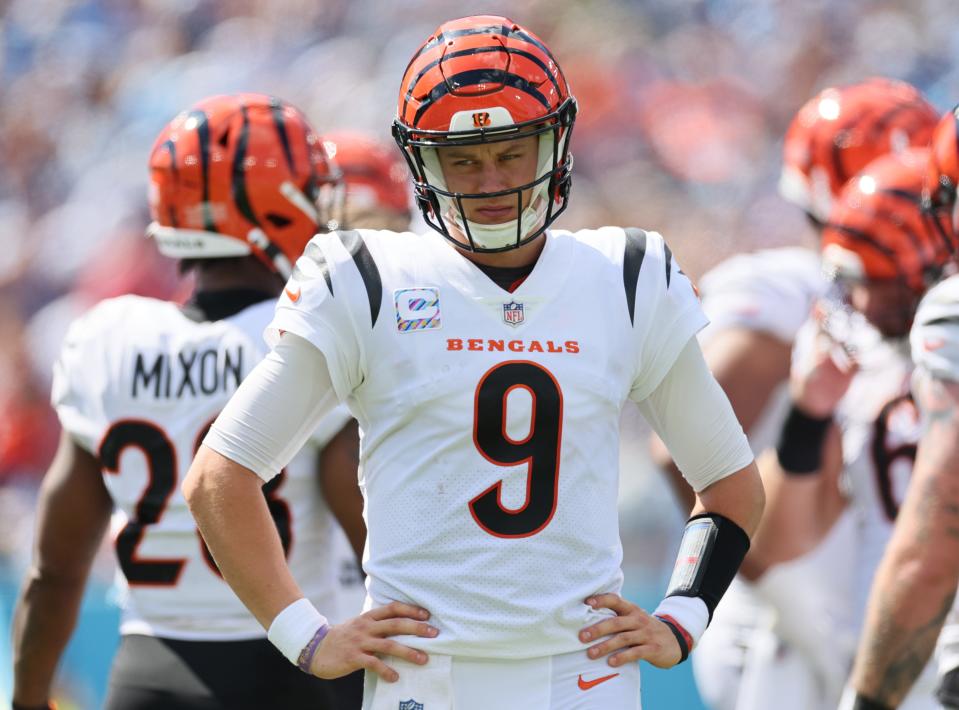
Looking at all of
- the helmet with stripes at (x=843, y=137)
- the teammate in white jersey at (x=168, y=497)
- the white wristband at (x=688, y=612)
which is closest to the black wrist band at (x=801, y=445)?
the helmet with stripes at (x=843, y=137)

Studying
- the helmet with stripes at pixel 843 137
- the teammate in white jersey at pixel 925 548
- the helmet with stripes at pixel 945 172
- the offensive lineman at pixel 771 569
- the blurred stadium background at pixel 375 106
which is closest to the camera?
the teammate in white jersey at pixel 925 548

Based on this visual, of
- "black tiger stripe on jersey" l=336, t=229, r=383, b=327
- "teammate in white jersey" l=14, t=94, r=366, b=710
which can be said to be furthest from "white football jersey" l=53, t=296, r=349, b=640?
"black tiger stripe on jersey" l=336, t=229, r=383, b=327

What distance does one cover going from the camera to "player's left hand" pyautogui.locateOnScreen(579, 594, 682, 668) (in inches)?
98.1

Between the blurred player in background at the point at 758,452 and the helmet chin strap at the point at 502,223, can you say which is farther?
the blurred player in background at the point at 758,452

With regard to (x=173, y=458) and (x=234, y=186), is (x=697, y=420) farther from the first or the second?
(x=234, y=186)

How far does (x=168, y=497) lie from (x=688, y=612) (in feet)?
4.39

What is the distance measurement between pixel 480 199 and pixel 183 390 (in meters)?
1.13

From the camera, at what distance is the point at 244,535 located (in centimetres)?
251

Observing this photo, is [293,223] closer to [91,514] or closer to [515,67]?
[91,514]

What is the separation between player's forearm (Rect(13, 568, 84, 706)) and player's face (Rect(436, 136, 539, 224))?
1.62 metres

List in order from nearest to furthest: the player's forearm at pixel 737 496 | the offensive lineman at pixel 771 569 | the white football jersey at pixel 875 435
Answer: the player's forearm at pixel 737 496 → the white football jersey at pixel 875 435 → the offensive lineman at pixel 771 569

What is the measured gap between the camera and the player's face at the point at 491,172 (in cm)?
256

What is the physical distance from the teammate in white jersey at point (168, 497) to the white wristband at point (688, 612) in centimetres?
96

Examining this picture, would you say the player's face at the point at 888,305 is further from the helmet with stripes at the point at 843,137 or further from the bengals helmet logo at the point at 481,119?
the bengals helmet logo at the point at 481,119
